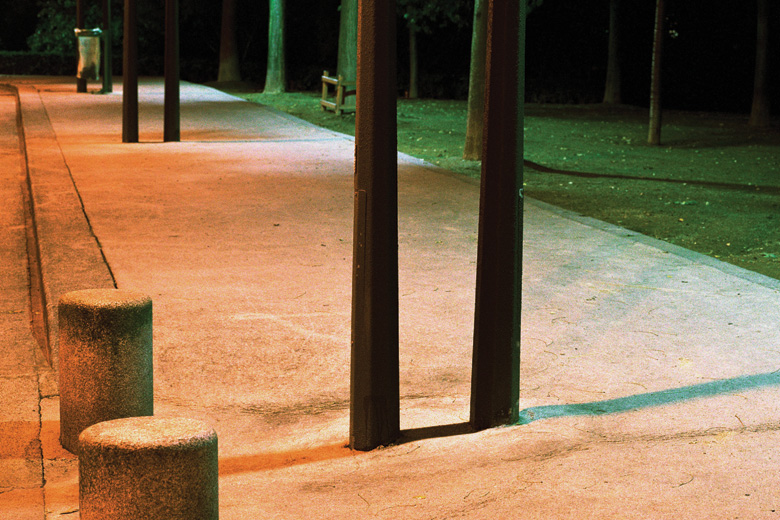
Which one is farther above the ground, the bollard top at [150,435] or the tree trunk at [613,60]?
the tree trunk at [613,60]

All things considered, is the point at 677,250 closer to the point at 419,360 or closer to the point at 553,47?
the point at 419,360

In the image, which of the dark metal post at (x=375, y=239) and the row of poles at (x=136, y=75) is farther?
the row of poles at (x=136, y=75)

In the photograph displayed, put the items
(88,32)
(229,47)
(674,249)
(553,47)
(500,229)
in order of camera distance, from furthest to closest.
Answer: (229,47)
(553,47)
(88,32)
(674,249)
(500,229)

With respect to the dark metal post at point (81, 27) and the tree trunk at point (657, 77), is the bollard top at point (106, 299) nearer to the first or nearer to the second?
the tree trunk at point (657, 77)

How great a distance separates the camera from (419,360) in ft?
20.5

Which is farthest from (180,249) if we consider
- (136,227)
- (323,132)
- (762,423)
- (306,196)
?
(323,132)

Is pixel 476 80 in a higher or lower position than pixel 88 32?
lower

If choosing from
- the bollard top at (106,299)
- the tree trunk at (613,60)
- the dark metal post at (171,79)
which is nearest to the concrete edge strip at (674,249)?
the bollard top at (106,299)

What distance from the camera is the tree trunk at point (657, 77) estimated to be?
67.7ft

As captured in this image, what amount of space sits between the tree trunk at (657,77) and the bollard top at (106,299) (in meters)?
17.7

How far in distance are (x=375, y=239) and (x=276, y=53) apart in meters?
29.5

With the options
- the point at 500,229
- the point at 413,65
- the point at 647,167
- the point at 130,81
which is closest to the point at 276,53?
the point at 413,65

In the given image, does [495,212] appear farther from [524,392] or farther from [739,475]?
[739,475]

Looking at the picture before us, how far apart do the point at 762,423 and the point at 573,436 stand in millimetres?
1025
